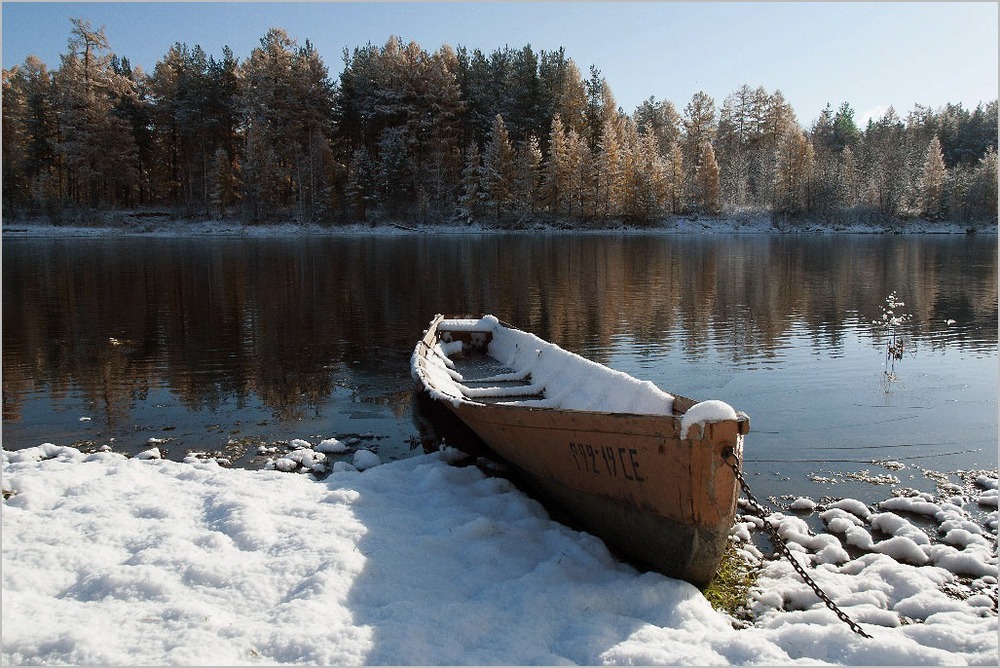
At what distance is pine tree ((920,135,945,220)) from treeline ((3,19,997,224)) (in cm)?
22

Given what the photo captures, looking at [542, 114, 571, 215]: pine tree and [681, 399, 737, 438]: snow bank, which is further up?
[542, 114, 571, 215]: pine tree

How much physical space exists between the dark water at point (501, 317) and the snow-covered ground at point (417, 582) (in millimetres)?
1917

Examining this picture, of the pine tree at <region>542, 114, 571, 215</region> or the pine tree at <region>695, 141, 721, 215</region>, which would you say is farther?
the pine tree at <region>695, 141, 721, 215</region>

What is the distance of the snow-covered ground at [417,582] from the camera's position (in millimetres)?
4309

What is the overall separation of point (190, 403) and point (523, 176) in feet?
196

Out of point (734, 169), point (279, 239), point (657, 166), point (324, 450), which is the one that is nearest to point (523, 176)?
point (657, 166)

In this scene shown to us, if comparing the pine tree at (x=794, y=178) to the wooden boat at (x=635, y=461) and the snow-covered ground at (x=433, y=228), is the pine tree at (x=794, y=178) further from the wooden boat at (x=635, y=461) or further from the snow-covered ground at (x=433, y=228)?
the wooden boat at (x=635, y=461)

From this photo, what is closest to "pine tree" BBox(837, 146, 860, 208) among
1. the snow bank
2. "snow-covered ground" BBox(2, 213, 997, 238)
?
"snow-covered ground" BBox(2, 213, 997, 238)

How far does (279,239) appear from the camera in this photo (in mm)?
58594

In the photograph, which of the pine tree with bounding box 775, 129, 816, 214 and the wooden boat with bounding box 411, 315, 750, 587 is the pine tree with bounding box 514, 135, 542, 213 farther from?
the wooden boat with bounding box 411, 315, 750, 587

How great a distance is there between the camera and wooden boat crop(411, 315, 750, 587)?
502 centimetres

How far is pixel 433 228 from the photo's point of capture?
6656 cm

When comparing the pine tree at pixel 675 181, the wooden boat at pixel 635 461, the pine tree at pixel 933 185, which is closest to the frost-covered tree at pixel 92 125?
the pine tree at pixel 675 181

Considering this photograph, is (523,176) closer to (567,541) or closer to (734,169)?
(734,169)
